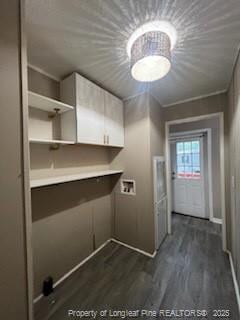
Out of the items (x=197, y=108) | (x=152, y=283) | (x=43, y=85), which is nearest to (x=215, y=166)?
(x=197, y=108)

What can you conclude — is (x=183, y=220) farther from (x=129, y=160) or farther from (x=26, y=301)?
(x=26, y=301)

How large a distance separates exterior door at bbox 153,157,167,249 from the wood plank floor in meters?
0.23

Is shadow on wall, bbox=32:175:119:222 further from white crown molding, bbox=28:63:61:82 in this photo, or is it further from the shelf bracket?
white crown molding, bbox=28:63:61:82

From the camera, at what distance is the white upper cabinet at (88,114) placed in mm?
1684

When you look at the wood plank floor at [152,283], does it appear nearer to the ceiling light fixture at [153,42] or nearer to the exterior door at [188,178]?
the exterior door at [188,178]

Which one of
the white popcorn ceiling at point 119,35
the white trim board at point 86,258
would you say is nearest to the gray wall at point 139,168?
the white trim board at point 86,258

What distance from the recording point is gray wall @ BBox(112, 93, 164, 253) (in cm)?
222

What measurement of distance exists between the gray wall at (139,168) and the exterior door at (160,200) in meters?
0.11

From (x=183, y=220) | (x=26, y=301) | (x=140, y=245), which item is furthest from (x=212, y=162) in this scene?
(x=26, y=301)

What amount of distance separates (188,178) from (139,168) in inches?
78.8

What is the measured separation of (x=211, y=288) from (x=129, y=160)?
180 centimetres

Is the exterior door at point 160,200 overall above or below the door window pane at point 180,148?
below

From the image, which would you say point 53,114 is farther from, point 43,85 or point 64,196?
point 64,196

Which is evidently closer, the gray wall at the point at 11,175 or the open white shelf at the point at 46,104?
the gray wall at the point at 11,175
